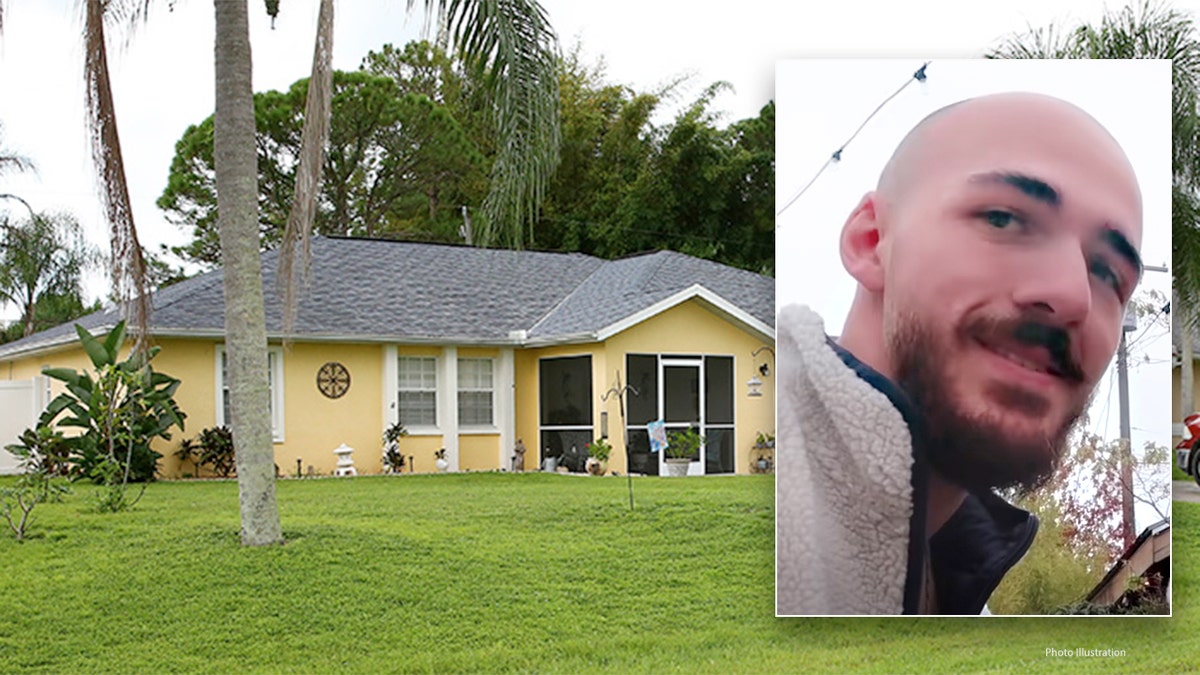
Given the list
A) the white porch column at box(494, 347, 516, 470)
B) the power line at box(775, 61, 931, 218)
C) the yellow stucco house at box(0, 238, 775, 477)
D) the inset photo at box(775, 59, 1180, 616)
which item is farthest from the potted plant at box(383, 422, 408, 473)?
the power line at box(775, 61, 931, 218)

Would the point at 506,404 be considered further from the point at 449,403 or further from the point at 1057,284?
the point at 1057,284

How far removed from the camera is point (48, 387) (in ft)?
70.7

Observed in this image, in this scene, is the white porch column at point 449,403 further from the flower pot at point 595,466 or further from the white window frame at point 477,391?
the flower pot at point 595,466

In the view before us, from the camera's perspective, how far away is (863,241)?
6.57 metres

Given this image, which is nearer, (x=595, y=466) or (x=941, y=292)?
(x=941, y=292)

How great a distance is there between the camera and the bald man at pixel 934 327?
6.56 metres

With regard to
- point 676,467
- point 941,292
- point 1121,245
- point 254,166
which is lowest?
point 676,467

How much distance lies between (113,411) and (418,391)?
6.17 meters

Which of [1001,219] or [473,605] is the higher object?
[1001,219]

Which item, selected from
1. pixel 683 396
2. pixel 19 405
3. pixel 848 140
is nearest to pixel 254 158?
pixel 848 140

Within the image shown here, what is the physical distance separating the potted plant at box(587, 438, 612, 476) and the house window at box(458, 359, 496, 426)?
263 centimetres

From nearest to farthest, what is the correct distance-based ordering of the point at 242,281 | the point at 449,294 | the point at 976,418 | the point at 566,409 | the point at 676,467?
the point at 976,418
the point at 242,281
the point at 676,467
the point at 566,409
the point at 449,294

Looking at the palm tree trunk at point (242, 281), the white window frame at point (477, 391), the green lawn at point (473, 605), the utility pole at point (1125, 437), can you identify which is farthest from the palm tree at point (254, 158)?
the white window frame at point (477, 391)

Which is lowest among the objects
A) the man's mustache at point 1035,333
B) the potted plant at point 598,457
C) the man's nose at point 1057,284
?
the potted plant at point 598,457
